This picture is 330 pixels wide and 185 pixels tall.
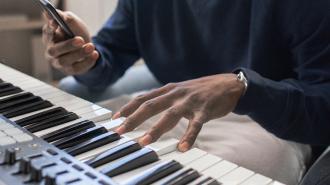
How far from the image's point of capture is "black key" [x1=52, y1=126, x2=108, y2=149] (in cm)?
73

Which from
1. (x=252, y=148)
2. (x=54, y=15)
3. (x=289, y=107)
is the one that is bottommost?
(x=252, y=148)

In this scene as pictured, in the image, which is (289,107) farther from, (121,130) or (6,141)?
(6,141)

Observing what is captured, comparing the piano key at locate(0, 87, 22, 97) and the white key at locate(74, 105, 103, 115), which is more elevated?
the piano key at locate(0, 87, 22, 97)

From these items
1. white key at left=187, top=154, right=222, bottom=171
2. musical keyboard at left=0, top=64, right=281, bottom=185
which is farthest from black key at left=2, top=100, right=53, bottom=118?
Result: white key at left=187, top=154, right=222, bottom=171

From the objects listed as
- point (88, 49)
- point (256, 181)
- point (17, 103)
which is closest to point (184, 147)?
point (256, 181)

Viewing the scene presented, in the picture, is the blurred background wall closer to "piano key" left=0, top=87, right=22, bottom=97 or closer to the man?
the man

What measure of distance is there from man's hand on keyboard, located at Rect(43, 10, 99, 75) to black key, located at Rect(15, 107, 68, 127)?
0.21 m

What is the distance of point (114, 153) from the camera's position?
687mm

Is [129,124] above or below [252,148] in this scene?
above

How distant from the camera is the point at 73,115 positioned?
83cm

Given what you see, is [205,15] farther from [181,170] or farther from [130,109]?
[181,170]

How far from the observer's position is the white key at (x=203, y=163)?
661 mm

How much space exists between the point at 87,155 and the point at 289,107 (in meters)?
0.35

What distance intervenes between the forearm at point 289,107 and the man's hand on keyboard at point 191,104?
0.03 m
